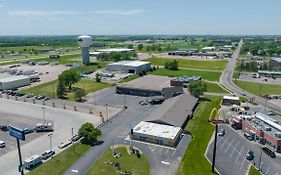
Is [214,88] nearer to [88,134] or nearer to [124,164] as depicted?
[88,134]

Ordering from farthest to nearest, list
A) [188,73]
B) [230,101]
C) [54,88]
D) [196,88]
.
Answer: [188,73], [54,88], [196,88], [230,101]

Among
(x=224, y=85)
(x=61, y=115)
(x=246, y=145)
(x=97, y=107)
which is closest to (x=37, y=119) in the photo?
(x=61, y=115)

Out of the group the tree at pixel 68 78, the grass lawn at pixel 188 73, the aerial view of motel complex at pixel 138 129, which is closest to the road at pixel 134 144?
the aerial view of motel complex at pixel 138 129

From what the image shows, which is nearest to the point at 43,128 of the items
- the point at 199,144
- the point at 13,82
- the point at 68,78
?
the point at 199,144

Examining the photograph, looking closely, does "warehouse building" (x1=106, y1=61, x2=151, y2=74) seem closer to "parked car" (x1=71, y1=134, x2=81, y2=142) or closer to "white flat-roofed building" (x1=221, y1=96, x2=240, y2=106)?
"white flat-roofed building" (x1=221, y1=96, x2=240, y2=106)

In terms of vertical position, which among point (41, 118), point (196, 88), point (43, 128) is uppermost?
point (196, 88)

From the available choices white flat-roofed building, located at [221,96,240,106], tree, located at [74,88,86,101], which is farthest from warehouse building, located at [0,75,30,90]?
white flat-roofed building, located at [221,96,240,106]

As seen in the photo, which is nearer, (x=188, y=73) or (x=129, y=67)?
(x=129, y=67)

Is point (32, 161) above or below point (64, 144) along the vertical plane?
above
